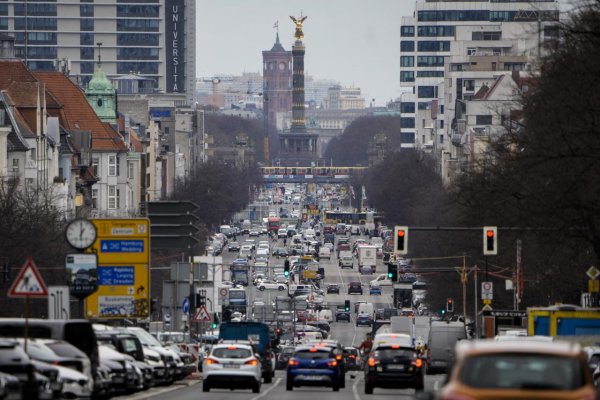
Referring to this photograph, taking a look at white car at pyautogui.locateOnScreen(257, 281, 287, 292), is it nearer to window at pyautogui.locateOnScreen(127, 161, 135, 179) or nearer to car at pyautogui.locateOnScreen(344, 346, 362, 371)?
window at pyautogui.locateOnScreen(127, 161, 135, 179)

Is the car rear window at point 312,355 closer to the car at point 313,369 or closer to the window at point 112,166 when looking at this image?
the car at point 313,369

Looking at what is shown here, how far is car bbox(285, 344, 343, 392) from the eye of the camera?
165ft

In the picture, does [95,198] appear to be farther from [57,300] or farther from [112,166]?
[57,300]

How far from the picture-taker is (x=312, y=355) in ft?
168

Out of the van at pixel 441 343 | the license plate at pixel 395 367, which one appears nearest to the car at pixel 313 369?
the license plate at pixel 395 367

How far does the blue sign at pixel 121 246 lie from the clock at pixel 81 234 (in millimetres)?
5892

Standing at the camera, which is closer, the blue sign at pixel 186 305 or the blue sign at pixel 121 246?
the blue sign at pixel 121 246

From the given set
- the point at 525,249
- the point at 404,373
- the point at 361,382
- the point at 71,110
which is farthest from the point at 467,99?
the point at 404,373

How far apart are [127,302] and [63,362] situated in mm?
22043

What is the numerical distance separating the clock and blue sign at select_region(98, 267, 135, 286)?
582cm

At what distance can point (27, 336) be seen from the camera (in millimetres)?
37938

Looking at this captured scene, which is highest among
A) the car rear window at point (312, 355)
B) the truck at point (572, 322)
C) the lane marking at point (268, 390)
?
the truck at point (572, 322)

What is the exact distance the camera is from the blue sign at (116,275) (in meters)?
58.0

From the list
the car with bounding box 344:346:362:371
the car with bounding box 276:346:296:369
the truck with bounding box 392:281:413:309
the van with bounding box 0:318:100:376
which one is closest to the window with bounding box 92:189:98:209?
the truck with bounding box 392:281:413:309
